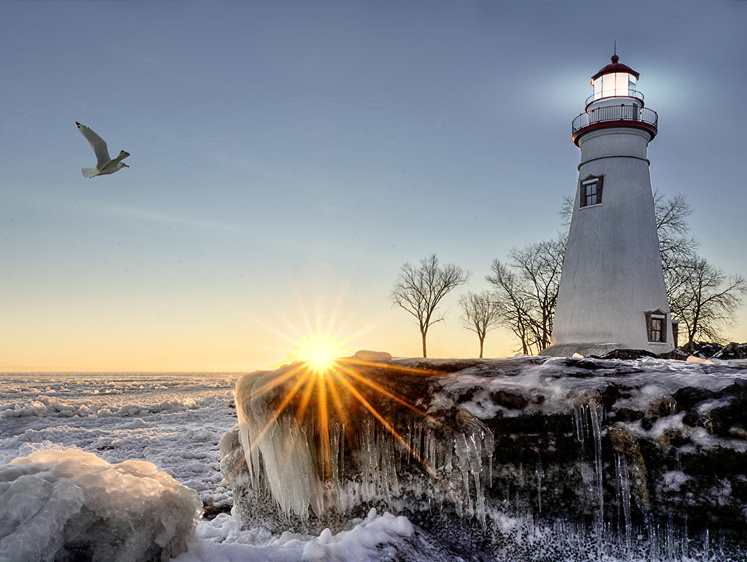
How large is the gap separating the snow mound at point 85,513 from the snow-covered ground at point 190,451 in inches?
6.5

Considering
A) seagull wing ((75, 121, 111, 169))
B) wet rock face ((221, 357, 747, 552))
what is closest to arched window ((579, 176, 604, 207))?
wet rock face ((221, 357, 747, 552))

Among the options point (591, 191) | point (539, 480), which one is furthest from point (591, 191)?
point (539, 480)

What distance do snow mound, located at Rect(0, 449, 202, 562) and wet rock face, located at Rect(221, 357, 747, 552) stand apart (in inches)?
71.6

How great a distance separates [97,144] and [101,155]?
176 mm

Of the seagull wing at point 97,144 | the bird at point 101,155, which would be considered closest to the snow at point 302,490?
the bird at point 101,155

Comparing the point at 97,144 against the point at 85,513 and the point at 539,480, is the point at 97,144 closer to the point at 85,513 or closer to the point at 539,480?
the point at 85,513

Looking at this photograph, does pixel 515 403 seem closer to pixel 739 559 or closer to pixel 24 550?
pixel 739 559

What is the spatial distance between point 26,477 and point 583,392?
385cm

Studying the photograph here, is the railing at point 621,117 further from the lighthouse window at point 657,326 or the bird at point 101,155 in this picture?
the bird at point 101,155

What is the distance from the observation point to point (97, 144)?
21.2ft

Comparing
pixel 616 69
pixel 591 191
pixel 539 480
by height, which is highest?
pixel 616 69

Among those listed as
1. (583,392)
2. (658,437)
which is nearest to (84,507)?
(583,392)

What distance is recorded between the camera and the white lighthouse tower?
16266mm

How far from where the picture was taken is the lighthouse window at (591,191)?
1742 cm
